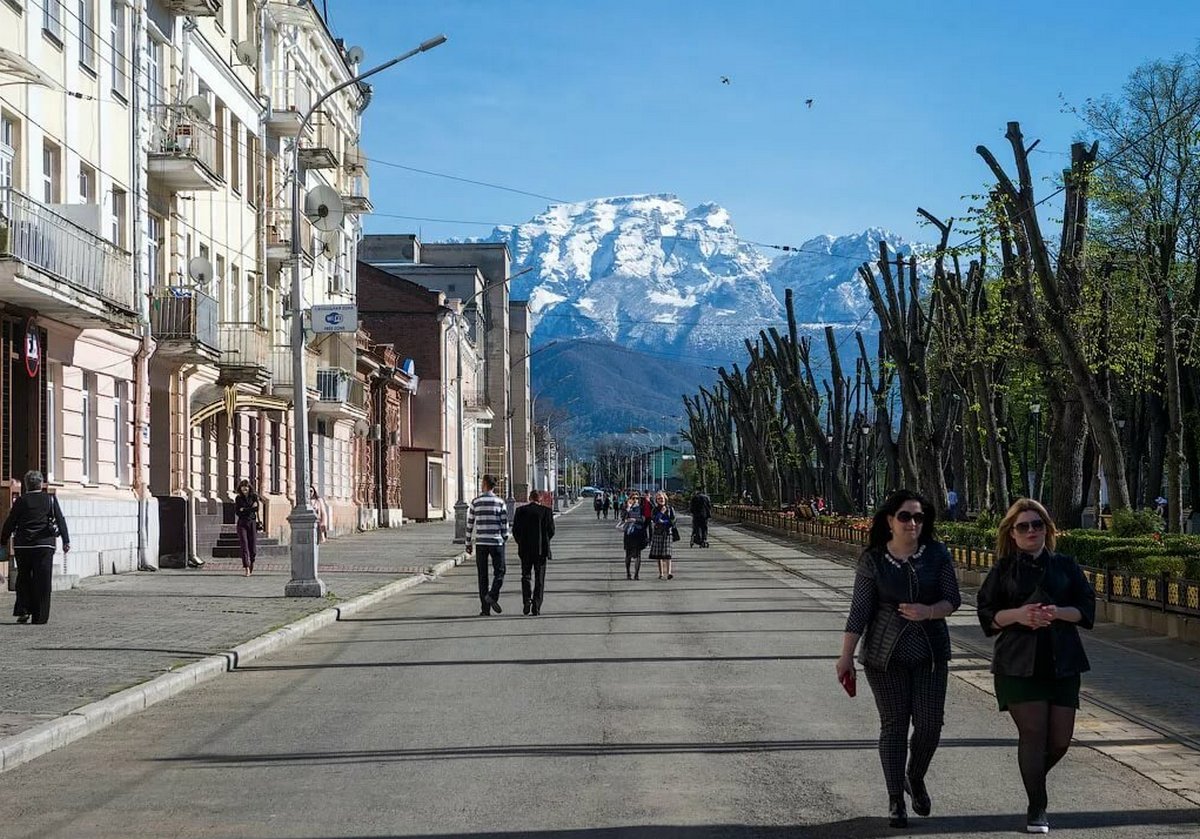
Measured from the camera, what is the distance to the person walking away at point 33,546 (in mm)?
18469

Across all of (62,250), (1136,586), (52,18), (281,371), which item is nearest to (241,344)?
(281,371)

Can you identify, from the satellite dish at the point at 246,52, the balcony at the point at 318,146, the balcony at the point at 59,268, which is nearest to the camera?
the balcony at the point at 59,268

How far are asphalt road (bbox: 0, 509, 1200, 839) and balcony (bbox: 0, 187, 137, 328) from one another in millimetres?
8590

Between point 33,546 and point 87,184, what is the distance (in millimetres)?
11621

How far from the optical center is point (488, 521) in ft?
70.9

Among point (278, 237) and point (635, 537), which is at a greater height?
point (278, 237)

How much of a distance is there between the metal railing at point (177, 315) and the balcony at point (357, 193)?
2231 cm

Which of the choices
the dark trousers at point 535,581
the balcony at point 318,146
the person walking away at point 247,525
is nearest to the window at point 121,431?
the person walking away at point 247,525

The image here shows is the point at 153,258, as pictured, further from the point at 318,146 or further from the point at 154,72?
the point at 318,146

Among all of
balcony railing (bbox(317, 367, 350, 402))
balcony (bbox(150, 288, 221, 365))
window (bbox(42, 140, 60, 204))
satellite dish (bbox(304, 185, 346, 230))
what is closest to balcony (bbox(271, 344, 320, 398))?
balcony railing (bbox(317, 367, 350, 402))

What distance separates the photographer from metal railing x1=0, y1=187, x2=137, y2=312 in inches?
889

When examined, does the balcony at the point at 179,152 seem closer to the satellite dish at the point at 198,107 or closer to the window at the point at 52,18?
the satellite dish at the point at 198,107

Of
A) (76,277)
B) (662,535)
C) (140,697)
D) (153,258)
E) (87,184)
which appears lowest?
(140,697)

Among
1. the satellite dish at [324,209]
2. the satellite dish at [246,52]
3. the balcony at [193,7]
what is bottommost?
the satellite dish at [324,209]
